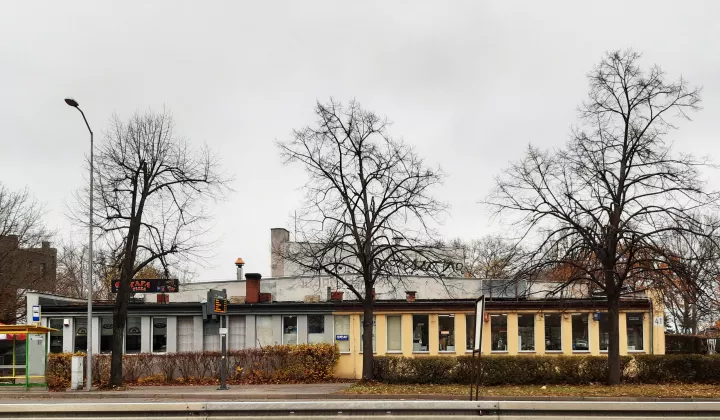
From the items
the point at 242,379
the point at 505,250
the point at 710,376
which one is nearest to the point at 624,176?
the point at 505,250

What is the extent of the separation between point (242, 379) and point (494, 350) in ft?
38.3

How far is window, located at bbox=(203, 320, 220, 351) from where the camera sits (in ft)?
115

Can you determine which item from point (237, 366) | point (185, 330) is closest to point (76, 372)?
point (237, 366)

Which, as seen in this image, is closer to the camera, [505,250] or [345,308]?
[505,250]

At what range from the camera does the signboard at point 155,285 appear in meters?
32.6

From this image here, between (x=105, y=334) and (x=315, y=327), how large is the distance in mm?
10137

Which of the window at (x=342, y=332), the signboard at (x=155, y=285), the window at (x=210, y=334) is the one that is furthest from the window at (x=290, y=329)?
the signboard at (x=155, y=285)

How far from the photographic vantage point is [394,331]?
34.4 meters

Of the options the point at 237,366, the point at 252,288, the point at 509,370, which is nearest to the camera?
the point at 509,370

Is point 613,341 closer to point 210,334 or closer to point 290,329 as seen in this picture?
point 290,329

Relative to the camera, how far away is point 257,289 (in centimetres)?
3691

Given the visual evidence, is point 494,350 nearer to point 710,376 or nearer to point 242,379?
point 710,376

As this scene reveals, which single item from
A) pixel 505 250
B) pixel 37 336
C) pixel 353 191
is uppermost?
pixel 353 191

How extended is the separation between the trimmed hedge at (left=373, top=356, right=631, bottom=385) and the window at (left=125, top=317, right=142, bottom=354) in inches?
536
